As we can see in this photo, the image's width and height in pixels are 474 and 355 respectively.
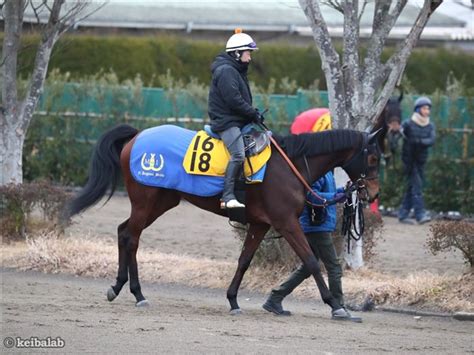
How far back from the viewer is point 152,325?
921 centimetres

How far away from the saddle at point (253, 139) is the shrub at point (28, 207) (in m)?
4.11

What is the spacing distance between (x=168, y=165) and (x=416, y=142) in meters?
8.40

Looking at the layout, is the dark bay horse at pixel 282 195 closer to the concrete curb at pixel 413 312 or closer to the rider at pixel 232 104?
the rider at pixel 232 104

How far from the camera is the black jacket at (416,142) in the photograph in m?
18.3

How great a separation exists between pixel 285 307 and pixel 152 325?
2504 mm

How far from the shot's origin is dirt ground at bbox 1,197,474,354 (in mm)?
8406

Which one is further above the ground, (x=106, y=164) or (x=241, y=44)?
(x=241, y=44)

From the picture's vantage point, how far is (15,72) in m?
14.4

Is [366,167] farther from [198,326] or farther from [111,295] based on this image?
[111,295]

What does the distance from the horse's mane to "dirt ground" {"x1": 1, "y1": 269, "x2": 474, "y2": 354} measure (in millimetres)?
1576

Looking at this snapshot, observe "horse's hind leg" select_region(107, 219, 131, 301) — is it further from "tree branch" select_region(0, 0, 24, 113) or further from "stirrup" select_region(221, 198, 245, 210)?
"tree branch" select_region(0, 0, 24, 113)

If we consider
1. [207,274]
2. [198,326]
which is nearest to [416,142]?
[207,274]

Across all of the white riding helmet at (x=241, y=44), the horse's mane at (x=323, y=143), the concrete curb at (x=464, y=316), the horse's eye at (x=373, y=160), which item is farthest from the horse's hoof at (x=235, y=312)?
the white riding helmet at (x=241, y=44)

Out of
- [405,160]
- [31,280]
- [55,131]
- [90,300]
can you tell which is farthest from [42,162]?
[90,300]
